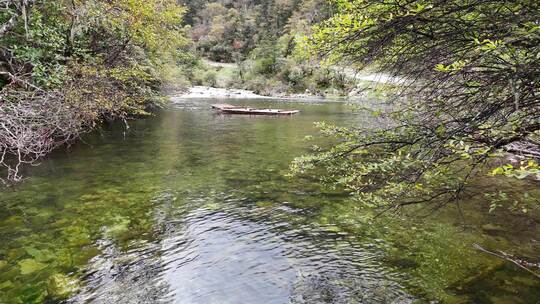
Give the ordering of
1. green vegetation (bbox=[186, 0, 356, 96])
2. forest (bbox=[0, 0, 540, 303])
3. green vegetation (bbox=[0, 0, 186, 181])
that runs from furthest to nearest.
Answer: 1. green vegetation (bbox=[186, 0, 356, 96])
2. green vegetation (bbox=[0, 0, 186, 181])
3. forest (bbox=[0, 0, 540, 303])

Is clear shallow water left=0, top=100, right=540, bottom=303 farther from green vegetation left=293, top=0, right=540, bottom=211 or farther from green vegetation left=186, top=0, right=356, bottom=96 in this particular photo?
green vegetation left=186, top=0, right=356, bottom=96

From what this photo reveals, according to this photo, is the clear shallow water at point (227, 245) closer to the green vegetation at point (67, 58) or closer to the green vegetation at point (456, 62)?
the green vegetation at point (67, 58)

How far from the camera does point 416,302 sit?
566 centimetres

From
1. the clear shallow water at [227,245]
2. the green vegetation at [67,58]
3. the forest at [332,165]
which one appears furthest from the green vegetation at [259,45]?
the clear shallow water at [227,245]

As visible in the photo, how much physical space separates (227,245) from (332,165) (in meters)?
3.22

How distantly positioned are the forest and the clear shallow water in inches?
1.9

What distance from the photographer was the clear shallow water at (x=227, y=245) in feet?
19.7

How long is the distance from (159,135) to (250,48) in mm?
65906

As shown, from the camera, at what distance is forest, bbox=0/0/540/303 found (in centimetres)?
Result: 400

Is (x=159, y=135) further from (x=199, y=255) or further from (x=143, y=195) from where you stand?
(x=199, y=255)

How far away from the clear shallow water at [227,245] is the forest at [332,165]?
0.05m

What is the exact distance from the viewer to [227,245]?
7820 mm

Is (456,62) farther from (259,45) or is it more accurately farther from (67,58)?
(259,45)

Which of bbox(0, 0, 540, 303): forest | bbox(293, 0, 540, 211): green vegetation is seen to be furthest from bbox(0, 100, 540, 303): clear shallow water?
bbox(293, 0, 540, 211): green vegetation
